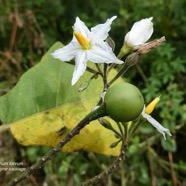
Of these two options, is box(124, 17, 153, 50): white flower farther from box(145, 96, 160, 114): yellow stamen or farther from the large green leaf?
the large green leaf

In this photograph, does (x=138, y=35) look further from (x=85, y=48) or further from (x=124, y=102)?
(x=124, y=102)

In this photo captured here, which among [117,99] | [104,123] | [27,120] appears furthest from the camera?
[27,120]

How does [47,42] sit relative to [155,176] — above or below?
above

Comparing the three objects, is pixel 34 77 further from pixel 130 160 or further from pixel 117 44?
pixel 117 44

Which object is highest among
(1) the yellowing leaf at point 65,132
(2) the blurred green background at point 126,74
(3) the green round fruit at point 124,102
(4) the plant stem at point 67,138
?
(3) the green round fruit at point 124,102

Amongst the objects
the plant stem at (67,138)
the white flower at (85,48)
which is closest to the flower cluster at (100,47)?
the white flower at (85,48)

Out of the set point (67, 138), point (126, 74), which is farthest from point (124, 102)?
point (126, 74)

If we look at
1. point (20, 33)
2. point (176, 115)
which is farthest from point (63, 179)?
point (20, 33)

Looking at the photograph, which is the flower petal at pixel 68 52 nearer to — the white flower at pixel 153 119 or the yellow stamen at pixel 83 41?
the yellow stamen at pixel 83 41
